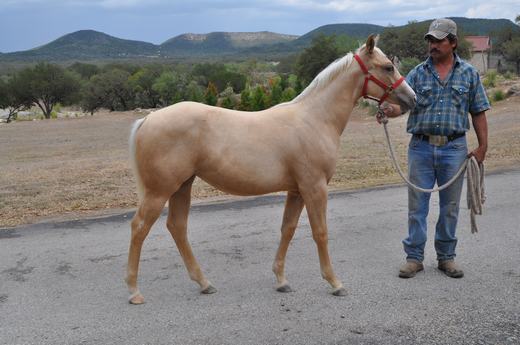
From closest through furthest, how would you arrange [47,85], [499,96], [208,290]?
[208,290] < [499,96] < [47,85]

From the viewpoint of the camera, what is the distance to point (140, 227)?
415 centimetres

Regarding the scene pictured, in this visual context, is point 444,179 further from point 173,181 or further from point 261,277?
point 173,181

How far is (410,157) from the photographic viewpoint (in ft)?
16.2

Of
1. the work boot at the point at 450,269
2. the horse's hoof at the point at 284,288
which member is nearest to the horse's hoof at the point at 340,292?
the horse's hoof at the point at 284,288

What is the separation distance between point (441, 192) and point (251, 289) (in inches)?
80.7

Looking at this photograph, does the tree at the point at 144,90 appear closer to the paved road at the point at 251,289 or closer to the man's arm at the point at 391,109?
the paved road at the point at 251,289

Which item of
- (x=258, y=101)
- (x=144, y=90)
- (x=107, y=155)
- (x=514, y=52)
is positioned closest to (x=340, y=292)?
(x=107, y=155)

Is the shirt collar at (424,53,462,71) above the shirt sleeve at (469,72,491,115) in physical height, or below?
above

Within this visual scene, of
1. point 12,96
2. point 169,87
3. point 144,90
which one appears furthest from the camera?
point 144,90

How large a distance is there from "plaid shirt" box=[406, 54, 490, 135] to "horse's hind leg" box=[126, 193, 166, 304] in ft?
8.23

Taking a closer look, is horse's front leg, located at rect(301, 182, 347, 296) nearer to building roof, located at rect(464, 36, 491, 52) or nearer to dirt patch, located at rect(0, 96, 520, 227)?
dirt patch, located at rect(0, 96, 520, 227)

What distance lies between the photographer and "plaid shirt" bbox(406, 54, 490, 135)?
4.57m

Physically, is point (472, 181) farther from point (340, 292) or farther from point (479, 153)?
point (340, 292)

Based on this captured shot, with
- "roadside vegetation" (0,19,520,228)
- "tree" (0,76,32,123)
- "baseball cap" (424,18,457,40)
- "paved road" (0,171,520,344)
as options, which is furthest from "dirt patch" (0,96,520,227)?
"tree" (0,76,32,123)
